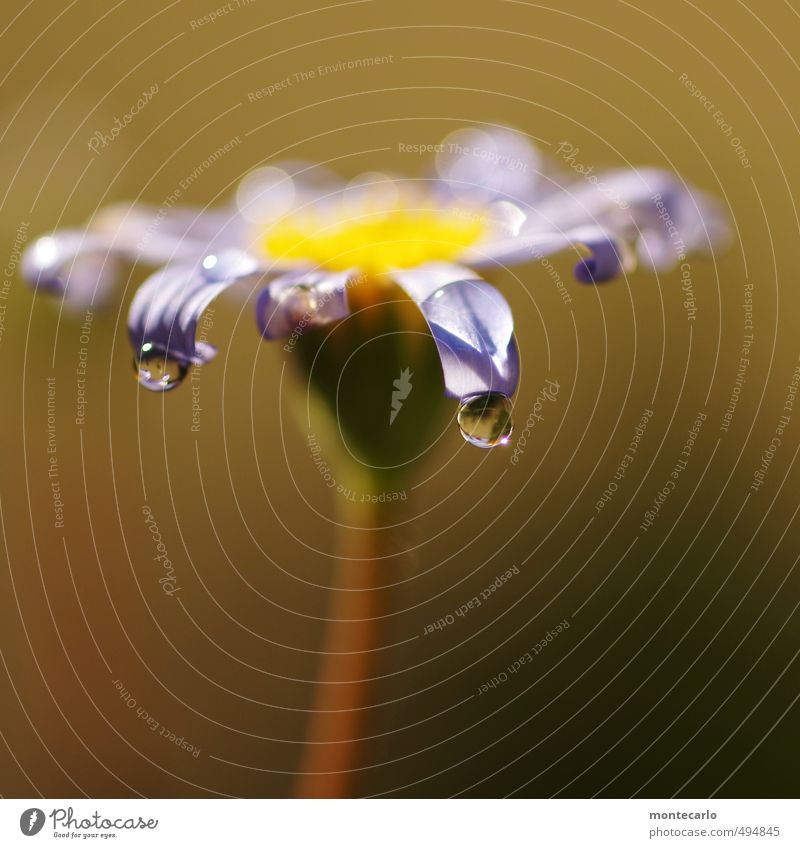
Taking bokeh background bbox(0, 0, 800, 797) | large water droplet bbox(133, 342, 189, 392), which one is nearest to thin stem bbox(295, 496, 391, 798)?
bokeh background bbox(0, 0, 800, 797)

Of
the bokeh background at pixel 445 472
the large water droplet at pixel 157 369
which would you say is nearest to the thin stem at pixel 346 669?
the bokeh background at pixel 445 472

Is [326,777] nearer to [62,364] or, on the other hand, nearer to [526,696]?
[526,696]

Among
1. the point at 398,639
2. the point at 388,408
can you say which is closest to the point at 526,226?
the point at 388,408

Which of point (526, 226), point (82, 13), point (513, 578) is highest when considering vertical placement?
point (82, 13)
